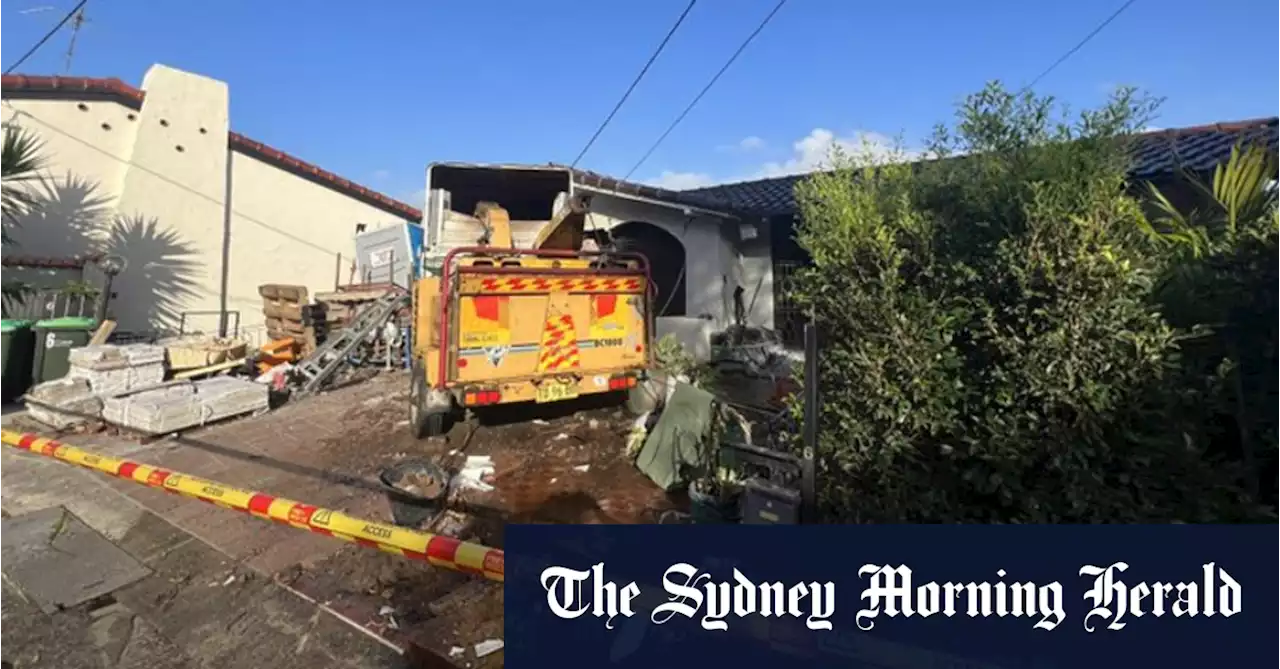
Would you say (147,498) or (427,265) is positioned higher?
(427,265)

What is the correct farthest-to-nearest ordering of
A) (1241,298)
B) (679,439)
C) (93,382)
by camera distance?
A: (93,382) → (679,439) → (1241,298)

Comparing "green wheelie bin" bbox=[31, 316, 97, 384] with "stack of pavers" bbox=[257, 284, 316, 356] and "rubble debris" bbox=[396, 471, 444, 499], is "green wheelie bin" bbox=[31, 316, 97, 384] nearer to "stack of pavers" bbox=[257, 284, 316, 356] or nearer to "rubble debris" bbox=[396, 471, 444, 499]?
"stack of pavers" bbox=[257, 284, 316, 356]

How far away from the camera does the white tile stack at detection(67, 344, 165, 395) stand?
8836 millimetres

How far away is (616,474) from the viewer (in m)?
5.84

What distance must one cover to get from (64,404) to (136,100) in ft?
27.9

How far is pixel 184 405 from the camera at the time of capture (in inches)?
311

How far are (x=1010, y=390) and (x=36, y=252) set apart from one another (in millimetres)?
16502

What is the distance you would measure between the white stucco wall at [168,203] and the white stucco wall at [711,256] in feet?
31.4

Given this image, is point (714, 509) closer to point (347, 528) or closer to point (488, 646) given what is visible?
point (488, 646)

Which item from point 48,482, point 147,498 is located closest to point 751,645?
point 147,498

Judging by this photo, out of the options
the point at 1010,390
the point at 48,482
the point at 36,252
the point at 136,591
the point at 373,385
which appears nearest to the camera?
the point at 1010,390

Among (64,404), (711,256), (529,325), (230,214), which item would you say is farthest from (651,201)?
(230,214)

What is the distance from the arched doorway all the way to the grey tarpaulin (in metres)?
5.72

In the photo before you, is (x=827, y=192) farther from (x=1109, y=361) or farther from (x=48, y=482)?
(x=48, y=482)
